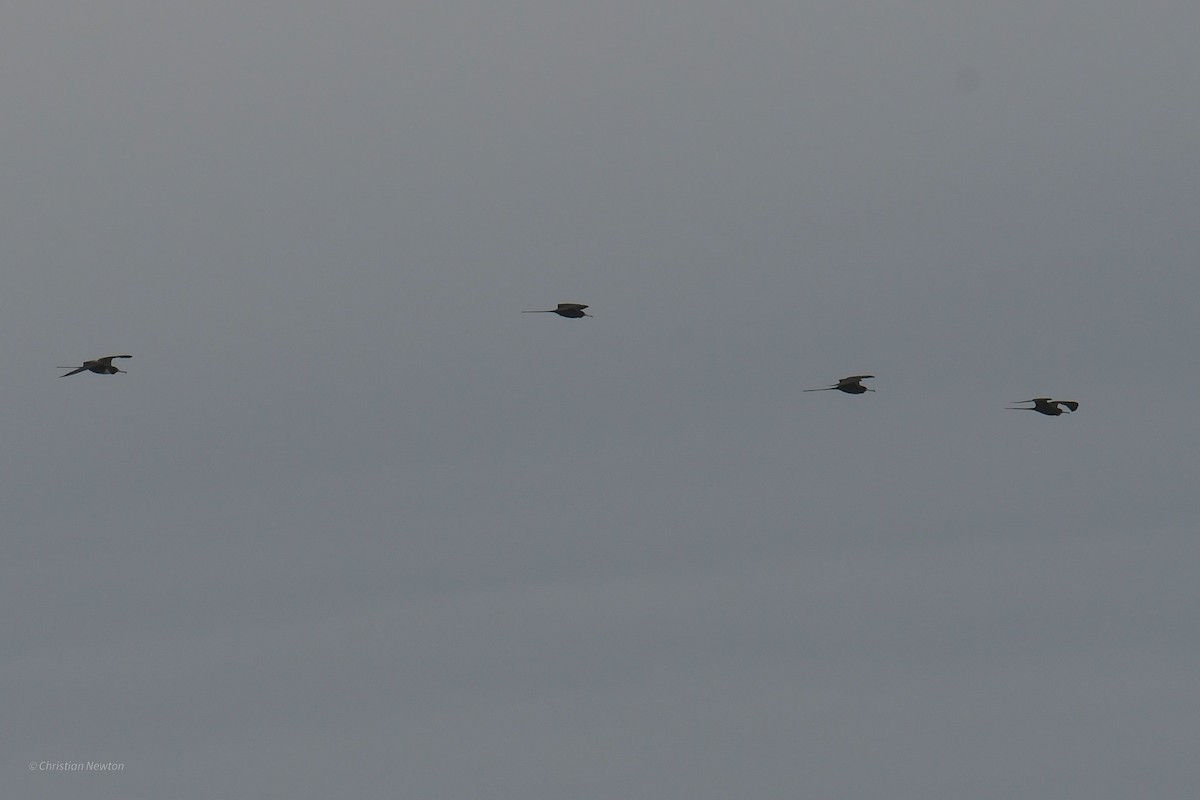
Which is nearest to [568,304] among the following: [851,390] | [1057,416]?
[851,390]

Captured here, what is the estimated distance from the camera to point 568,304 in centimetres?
18075

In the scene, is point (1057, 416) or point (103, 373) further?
point (1057, 416)

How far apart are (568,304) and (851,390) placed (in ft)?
69.6

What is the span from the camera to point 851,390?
18738 cm

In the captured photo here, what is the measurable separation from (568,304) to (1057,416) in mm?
36876

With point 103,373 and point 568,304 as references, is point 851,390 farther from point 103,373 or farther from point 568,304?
point 103,373

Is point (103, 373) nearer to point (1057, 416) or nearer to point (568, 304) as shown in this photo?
point (568, 304)

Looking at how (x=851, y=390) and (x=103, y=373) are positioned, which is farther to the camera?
(x=851, y=390)

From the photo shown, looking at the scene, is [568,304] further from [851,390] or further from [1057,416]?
[1057,416]

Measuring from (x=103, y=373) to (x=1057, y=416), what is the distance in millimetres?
66681

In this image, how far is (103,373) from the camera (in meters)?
172

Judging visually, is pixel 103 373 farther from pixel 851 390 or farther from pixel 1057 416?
pixel 1057 416

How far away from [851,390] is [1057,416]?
15.8 meters
